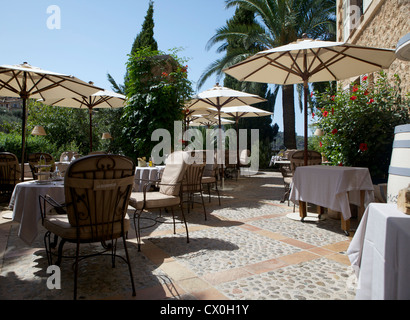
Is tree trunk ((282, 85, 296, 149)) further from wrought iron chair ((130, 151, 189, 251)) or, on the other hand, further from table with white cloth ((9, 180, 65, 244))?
table with white cloth ((9, 180, 65, 244))

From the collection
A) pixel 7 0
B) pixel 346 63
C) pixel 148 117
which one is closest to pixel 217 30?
pixel 148 117

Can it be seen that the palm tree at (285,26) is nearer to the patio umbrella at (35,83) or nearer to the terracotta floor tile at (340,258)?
the patio umbrella at (35,83)

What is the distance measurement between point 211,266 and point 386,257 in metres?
1.83

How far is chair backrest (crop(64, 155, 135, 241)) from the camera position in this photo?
219cm

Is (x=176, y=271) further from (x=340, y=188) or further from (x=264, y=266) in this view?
(x=340, y=188)

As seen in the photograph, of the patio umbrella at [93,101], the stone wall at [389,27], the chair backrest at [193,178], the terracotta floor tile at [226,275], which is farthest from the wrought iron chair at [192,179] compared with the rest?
the patio umbrella at [93,101]

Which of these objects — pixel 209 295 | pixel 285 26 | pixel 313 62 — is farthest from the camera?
pixel 285 26

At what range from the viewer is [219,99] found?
8750mm

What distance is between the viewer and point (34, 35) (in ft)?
16.3

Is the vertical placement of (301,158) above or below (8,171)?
above

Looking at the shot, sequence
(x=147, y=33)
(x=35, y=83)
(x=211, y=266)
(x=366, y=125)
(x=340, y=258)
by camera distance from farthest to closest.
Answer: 1. (x=147, y=33)
2. (x=35, y=83)
3. (x=366, y=125)
4. (x=340, y=258)
5. (x=211, y=266)

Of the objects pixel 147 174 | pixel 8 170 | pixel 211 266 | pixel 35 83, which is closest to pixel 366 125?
pixel 211 266
